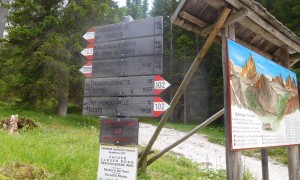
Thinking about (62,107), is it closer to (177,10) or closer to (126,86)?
(126,86)

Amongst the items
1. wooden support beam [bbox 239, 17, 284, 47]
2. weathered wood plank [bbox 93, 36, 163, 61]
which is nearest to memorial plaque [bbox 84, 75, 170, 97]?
weathered wood plank [bbox 93, 36, 163, 61]

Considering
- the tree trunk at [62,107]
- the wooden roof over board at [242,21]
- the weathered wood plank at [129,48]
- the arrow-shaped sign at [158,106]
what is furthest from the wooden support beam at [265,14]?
the tree trunk at [62,107]

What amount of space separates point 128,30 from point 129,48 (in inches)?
11.3

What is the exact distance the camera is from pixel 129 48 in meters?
3.98

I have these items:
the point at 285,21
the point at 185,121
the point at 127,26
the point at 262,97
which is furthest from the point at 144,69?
the point at 185,121

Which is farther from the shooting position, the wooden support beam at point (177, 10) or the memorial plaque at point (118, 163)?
the wooden support beam at point (177, 10)

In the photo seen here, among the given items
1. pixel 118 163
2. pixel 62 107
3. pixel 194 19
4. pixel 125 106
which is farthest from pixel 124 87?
pixel 62 107

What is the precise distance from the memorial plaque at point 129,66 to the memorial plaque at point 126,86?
0.08 metres

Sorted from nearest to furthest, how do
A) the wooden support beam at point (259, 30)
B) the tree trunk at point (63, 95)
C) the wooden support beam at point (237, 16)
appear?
the wooden support beam at point (237, 16)
the wooden support beam at point (259, 30)
the tree trunk at point (63, 95)

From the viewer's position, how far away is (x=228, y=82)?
3.48 m

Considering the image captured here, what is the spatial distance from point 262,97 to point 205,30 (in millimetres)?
1436

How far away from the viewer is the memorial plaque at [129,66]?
12.3ft

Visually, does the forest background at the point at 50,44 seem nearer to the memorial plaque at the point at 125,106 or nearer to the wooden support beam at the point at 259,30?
the wooden support beam at the point at 259,30

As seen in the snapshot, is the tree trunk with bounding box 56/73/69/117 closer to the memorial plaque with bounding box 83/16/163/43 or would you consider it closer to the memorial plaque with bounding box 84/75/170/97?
the memorial plaque with bounding box 83/16/163/43
